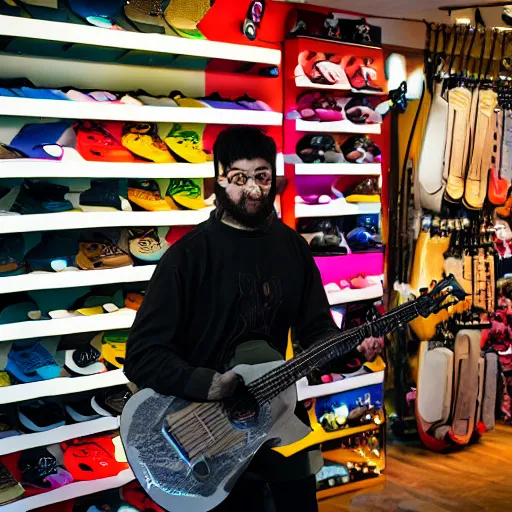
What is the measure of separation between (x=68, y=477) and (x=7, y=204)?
111cm

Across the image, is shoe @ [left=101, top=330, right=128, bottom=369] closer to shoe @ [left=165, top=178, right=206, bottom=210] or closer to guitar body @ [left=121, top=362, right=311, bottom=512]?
→ shoe @ [left=165, top=178, right=206, bottom=210]

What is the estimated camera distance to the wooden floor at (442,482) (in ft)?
13.2

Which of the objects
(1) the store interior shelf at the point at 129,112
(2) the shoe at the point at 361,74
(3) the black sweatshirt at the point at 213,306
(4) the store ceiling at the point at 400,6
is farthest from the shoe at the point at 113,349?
(4) the store ceiling at the point at 400,6

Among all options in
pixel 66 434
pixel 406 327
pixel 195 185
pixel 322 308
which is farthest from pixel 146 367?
pixel 406 327

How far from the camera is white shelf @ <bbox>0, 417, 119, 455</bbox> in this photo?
10.2 feet

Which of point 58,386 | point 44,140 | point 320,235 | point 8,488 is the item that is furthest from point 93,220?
point 320,235

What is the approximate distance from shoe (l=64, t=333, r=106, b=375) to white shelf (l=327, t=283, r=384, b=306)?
1.20 meters

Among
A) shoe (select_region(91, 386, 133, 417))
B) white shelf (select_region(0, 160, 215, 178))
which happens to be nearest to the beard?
white shelf (select_region(0, 160, 215, 178))

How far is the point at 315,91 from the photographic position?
3967mm

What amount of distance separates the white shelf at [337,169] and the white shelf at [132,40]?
0.51 m

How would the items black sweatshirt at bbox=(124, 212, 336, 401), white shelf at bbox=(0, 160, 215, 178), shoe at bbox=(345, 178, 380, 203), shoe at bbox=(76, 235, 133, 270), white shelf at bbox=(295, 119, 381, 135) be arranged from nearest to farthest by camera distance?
black sweatshirt at bbox=(124, 212, 336, 401) < white shelf at bbox=(0, 160, 215, 178) < shoe at bbox=(76, 235, 133, 270) < white shelf at bbox=(295, 119, 381, 135) < shoe at bbox=(345, 178, 380, 203)

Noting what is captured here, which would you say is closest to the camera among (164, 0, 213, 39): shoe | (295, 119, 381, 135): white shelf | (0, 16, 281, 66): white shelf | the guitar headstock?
the guitar headstock

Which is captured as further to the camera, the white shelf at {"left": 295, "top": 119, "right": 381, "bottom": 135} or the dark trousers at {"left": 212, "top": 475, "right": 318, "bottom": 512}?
the white shelf at {"left": 295, "top": 119, "right": 381, "bottom": 135}

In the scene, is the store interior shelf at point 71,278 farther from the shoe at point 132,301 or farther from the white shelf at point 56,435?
the white shelf at point 56,435
